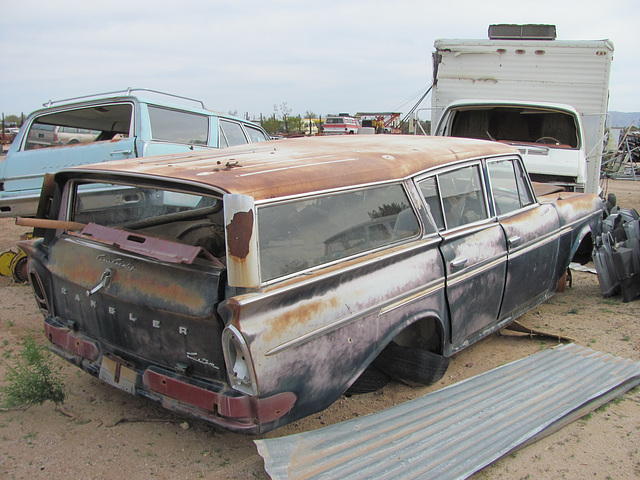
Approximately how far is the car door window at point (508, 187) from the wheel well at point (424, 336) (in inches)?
44.7

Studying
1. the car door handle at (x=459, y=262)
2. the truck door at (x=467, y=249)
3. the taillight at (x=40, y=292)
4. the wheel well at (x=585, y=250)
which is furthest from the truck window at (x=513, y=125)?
the taillight at (x=40, y=292)

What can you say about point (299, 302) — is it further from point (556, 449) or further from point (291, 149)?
point (556, 449)

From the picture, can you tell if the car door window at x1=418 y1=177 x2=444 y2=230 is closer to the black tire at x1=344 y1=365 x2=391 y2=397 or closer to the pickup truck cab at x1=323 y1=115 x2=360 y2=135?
the black tire at x1=344 y1=365 x2=391 y2=397

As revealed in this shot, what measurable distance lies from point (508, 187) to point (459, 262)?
1.27 m

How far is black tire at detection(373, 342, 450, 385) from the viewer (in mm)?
3248

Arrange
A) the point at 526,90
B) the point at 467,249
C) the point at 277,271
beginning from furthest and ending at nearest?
the point at 526,90 → the point at 467,249 → the point at 277,271

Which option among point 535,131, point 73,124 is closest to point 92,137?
point 73,124

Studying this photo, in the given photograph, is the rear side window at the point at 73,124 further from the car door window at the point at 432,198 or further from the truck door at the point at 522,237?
the truck door at the point at 522,237

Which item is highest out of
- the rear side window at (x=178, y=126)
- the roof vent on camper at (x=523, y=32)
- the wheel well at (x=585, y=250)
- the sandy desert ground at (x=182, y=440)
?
the roof vent on camper at (x=523, y=32)

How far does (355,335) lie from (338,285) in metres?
0.28

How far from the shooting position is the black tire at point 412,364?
3248mm

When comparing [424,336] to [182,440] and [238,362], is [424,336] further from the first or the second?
[182,440]

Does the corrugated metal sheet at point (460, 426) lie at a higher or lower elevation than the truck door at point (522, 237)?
lower

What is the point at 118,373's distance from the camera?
2.82 m
